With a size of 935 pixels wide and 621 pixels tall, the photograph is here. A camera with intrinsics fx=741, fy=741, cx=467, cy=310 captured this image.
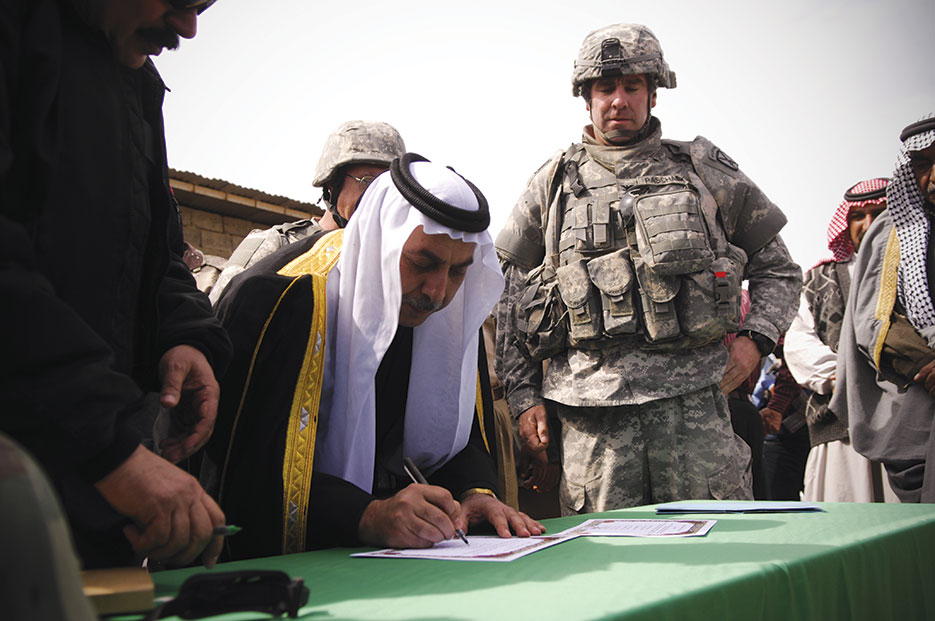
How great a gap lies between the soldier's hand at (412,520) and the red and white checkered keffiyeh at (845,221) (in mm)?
4384

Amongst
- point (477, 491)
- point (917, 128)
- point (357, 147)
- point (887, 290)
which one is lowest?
point (477, 491)

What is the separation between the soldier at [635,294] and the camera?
3305mm

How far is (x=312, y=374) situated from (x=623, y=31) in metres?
2.61

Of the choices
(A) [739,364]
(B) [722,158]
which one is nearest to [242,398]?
(A) [739,364]

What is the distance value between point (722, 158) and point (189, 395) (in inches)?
117

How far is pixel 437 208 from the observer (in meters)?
2.21

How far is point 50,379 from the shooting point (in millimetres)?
1018

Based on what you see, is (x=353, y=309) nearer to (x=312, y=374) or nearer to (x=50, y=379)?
(x=312, y=374)

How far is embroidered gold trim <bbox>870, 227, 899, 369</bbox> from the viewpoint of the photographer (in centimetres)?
Answer: 392

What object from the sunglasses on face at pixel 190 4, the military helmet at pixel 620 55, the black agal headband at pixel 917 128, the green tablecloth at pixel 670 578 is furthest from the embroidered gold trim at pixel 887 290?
the sunglasses on face at pixel 190 4

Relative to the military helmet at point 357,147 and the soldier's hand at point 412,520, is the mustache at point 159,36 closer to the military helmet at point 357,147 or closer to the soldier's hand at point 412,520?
the soldier's hand at point 412,520

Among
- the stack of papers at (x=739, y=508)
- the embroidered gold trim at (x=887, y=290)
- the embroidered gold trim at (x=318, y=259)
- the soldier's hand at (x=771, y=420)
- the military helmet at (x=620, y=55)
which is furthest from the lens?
the soldier's hand at (x=771, y=420)

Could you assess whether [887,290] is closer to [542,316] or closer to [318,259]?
[542,316]

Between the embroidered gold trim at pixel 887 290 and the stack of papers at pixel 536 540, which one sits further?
the embroidered gold trim at pixel 887 290
